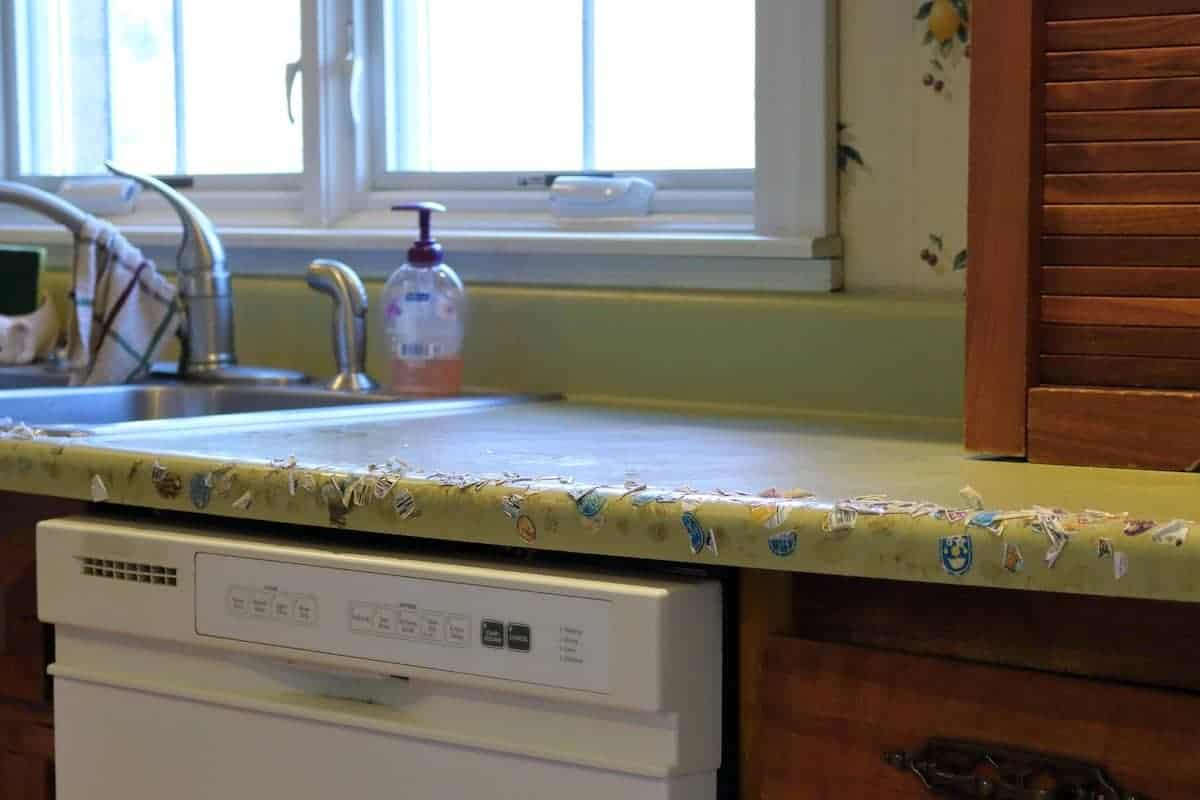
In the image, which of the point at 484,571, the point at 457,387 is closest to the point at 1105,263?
the point at 484,571

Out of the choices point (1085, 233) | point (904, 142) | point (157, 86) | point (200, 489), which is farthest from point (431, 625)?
point (157, 86)

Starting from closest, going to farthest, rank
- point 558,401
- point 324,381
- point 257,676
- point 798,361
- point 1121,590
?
point 1121,590 → point 257,676 → point 798,361 → point 558,401 → point 324,381

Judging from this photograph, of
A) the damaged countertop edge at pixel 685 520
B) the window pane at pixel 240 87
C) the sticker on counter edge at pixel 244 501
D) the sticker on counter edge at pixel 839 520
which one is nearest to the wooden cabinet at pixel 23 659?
the damaged countertop edge at pixel 685 520

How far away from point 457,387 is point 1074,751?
3.23ft

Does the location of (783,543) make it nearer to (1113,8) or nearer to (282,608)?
(282,608)

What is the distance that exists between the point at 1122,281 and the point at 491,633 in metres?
0.53

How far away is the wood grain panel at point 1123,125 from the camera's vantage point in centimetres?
119

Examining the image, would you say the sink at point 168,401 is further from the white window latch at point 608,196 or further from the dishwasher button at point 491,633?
the dishwasher button at point 491,633

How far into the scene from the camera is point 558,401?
5.88 ft

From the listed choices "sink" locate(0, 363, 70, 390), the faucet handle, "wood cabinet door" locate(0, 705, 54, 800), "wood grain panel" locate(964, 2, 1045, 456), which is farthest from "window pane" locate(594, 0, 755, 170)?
"wood cabinet door" locate(0, 705, 54, 800)

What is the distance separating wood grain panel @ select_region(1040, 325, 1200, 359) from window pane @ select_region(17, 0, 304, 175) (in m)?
Result: 1.23

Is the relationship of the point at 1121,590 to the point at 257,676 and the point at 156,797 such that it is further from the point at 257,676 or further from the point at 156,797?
the point at 156,797

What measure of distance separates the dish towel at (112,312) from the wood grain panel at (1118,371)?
→ 110 centimetres

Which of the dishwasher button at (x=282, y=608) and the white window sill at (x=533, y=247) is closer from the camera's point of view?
the dishwasher button at (x=282, y=608)
